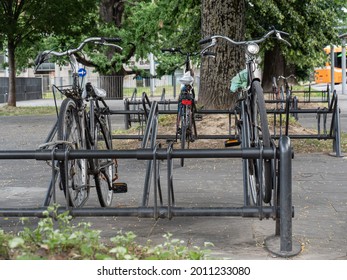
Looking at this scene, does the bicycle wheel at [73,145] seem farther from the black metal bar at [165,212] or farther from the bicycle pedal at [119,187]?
the bicycle pedal at [119,187]

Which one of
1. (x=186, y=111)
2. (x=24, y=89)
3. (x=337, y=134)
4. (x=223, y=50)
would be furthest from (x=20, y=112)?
(x=337, y=134)

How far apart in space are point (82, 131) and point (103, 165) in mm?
409

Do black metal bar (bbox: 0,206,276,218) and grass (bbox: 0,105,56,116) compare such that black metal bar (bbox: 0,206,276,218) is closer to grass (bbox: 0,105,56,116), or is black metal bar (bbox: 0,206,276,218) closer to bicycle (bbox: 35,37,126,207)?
bicycle (bbox: 35,37,126,207)

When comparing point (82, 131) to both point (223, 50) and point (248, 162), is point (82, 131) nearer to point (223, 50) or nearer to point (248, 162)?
point (248, 162)

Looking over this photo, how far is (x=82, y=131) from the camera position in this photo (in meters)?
5.70

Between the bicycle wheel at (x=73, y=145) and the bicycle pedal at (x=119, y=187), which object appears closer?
the bicycle wheel at (x=73, y=145)

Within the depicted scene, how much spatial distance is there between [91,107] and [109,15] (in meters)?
31.6

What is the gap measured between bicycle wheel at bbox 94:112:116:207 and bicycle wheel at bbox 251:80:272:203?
1284 mm

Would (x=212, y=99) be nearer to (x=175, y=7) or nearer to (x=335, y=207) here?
(x=335, y=207)

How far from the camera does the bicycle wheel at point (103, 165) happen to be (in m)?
5.93

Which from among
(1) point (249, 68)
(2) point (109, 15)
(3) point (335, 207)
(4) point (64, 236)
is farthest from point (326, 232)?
(2) point (109, 15)

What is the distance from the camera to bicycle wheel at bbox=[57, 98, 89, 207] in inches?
204

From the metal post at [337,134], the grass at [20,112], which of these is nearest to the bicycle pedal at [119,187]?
the metal post at [337,134]

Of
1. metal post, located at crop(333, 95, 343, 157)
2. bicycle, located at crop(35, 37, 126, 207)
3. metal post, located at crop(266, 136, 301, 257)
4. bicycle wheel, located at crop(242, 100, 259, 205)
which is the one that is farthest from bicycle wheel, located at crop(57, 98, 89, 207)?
metal post, located at crop(333, 95, 343, 157)
